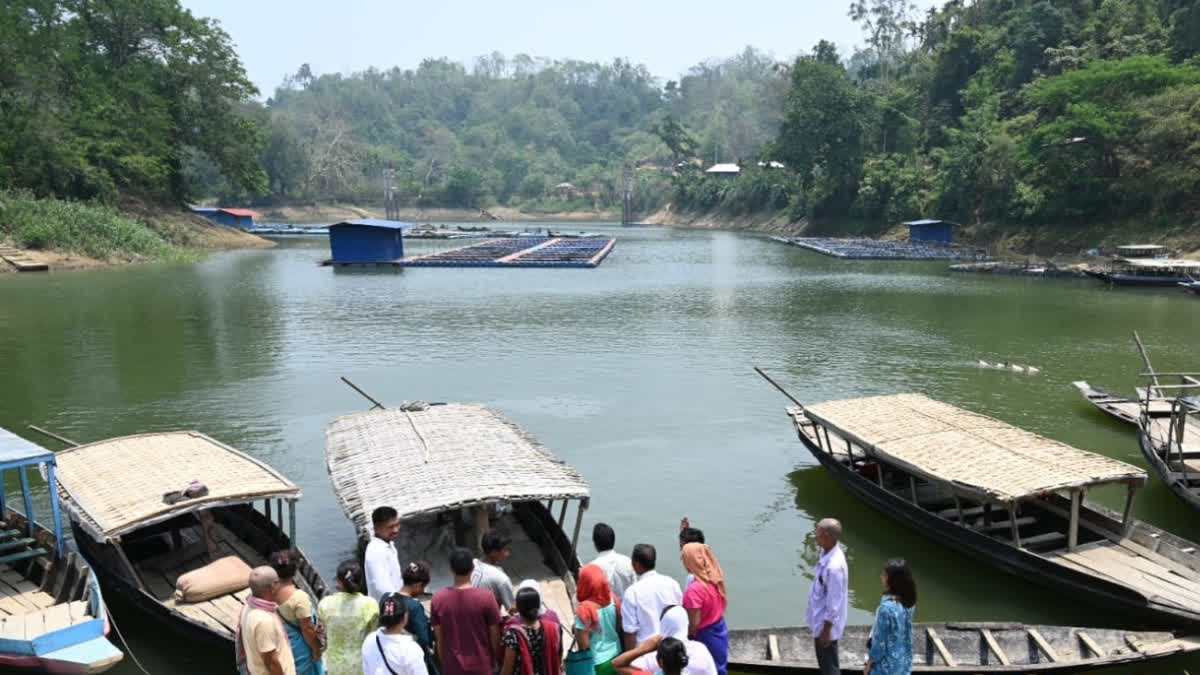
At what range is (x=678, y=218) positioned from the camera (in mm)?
104688

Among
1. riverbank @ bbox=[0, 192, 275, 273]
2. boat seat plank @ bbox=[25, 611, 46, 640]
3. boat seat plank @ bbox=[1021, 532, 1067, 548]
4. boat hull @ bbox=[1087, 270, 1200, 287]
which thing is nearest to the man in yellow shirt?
boat seat plank @ bbox=[25, 611, 46, 640]

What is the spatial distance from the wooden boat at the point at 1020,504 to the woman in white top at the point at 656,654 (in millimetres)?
5001

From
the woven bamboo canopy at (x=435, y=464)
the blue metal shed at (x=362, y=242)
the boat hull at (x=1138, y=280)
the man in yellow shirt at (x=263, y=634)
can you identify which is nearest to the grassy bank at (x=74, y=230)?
the blue metal shed at (x=362, y=242)

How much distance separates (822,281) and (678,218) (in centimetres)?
6468

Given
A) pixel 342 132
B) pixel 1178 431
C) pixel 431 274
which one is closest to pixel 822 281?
pixel 431 274

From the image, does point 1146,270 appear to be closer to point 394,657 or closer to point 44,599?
point 394,657

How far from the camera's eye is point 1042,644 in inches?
303

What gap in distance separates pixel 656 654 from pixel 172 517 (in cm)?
585

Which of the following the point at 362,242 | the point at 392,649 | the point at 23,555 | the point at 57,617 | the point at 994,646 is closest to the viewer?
the point at 392,649

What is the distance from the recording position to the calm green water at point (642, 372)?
37.8 ft

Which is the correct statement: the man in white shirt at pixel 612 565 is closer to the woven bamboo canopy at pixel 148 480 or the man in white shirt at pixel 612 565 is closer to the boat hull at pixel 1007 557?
the woven bamboo canopy at pixel 148 480

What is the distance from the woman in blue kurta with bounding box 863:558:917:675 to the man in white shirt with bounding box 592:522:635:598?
1.75 meters

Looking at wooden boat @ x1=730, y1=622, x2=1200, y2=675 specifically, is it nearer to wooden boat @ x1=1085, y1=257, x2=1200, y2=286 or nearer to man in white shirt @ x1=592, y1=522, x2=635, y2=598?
man in white shirt @ x1=592, y1=522, x2=635, y2=598

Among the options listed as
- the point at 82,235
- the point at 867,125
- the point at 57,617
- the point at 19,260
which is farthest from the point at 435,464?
the point at 867,125
